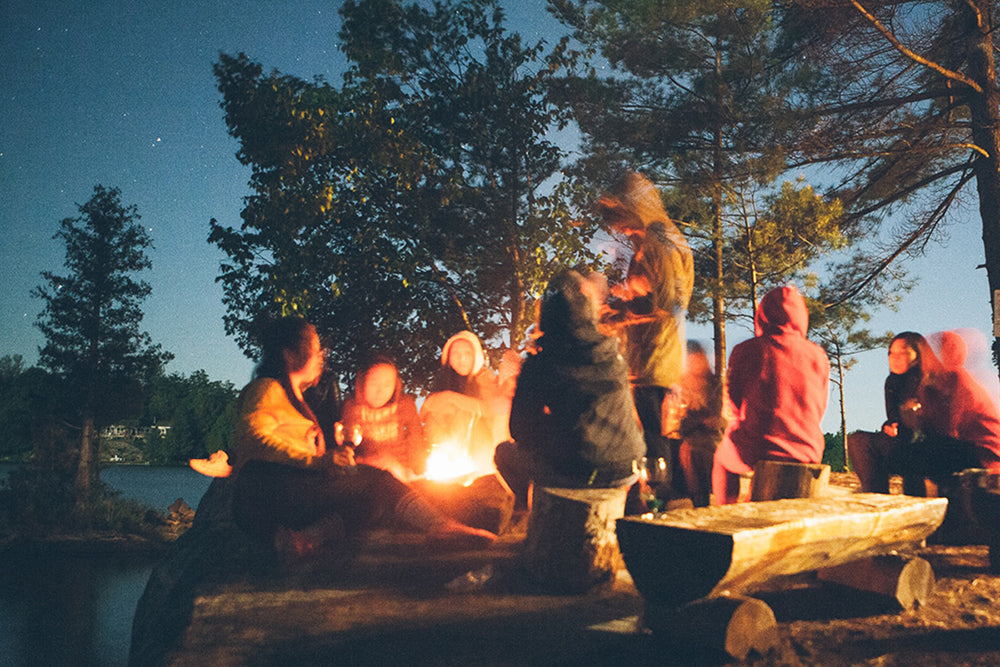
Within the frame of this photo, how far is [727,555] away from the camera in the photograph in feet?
7.53

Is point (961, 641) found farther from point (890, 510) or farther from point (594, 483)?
point (594, 483)

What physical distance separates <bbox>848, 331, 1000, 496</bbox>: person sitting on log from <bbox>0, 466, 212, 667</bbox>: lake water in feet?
84.2

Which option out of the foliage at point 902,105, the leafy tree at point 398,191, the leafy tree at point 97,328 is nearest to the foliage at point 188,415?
the leafy tree at point 97,328

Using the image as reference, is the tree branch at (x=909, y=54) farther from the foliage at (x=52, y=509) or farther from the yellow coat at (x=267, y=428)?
the foliage at (x=52, y=509)

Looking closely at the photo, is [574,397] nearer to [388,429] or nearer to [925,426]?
[388,429]

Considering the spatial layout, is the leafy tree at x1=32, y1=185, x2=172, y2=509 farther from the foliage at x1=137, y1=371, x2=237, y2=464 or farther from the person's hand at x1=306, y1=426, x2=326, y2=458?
the foliage at x1=137, y1=371, x2=237, y2=464

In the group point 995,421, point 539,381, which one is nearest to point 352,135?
point 539,381


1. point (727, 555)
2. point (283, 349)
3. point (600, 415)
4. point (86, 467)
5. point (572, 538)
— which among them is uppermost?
point (283, 349)

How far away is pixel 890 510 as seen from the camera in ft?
10.2

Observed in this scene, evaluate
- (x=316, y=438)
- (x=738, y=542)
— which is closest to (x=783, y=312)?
(x=738, y=542)

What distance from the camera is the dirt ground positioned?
2.62m

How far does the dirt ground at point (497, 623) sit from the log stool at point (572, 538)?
0.10 m

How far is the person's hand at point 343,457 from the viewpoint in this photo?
3.63 m

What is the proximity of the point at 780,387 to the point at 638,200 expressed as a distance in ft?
5.45
